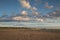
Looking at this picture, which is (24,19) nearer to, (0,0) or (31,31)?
(31,31)

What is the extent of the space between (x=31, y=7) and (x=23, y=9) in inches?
4.2

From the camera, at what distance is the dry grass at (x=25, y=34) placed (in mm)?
1900

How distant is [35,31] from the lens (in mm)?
1926

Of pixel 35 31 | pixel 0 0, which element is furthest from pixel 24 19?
pixel 0 0

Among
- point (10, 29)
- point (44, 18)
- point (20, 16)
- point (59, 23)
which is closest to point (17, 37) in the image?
point (10, 29)

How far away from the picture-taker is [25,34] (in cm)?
194

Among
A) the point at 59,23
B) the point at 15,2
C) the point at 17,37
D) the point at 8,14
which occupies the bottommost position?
the point at 17,37

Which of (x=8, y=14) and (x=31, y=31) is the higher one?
(x=8, y=14)

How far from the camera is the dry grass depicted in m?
1.90

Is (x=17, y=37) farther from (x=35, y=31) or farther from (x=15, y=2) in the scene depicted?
(x=15, y=2)

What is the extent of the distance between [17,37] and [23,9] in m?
0.37

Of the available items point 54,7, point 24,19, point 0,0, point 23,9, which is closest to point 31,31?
point 24,19

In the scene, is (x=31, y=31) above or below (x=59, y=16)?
below

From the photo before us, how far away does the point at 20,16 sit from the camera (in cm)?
197
